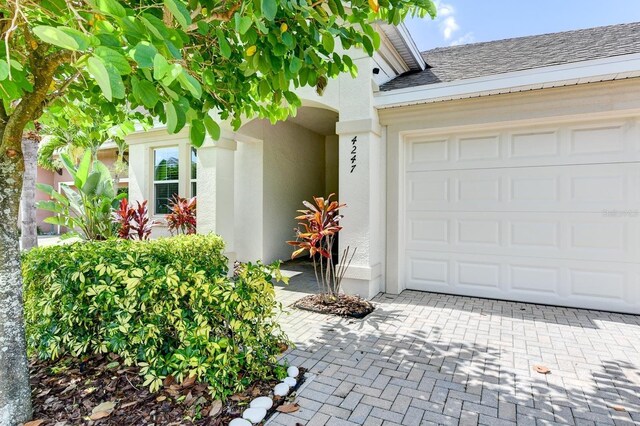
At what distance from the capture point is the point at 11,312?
245 cm

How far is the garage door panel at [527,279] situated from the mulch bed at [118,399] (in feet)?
12.8

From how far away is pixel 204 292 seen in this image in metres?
2.84

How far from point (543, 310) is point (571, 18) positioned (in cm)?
863

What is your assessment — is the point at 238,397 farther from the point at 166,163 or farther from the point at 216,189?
the point at 166,163

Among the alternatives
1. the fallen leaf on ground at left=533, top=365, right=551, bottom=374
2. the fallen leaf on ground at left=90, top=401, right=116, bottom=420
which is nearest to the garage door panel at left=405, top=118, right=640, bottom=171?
the fallen leaf on ground at left=533, top=365, right=551, bottom=374

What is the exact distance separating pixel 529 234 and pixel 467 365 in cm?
311

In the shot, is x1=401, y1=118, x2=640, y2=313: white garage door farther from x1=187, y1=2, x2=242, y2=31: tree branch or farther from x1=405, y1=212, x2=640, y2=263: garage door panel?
x1=187, y1=2, x2=242, y2=31: tree branch

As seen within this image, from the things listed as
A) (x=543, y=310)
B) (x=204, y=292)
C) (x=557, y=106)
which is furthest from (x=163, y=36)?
(x=543, y=310)

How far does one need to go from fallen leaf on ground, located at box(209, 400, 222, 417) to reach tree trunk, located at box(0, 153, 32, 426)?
1.32m

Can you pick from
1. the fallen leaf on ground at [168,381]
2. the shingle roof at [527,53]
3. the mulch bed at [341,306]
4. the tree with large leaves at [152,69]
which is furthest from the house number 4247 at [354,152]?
the fallen leaf on ground at [168,381]

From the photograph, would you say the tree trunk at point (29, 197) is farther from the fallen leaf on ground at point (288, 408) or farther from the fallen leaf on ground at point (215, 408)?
the fallen leaf on ground at point (288, 408)

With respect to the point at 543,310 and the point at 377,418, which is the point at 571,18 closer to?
the point at 543,310

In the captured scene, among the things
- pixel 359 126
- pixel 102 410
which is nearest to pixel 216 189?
pixel 359 126

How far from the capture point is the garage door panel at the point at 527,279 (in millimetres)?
5082
